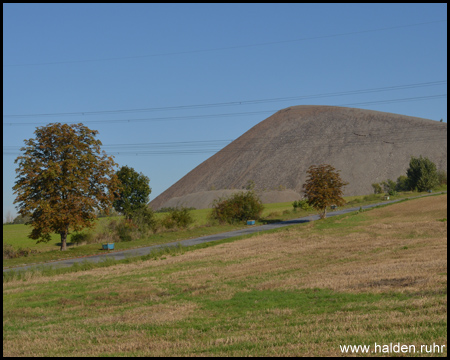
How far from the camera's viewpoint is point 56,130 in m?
34.8

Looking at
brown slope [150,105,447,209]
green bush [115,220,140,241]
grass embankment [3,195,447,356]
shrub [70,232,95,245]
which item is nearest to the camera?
grass embankment [3,195,447,356]

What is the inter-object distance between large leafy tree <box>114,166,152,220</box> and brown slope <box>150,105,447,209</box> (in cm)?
9419

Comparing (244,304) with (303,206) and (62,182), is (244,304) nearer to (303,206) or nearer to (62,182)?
(62,182)

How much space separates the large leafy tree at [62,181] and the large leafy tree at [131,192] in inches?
378

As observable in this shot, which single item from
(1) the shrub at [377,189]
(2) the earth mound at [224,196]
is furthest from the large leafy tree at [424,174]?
(2) the earth mound at [224,196]

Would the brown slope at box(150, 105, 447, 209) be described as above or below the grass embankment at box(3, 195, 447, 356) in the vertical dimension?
above

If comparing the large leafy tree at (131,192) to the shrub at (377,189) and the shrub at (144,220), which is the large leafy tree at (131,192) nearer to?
the shrub at (144,220)

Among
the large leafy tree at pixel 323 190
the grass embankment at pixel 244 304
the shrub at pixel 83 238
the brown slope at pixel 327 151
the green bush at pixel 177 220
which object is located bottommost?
the grass embankment at pixel 244 304

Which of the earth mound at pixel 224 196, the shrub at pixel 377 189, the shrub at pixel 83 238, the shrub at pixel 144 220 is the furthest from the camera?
the earth mound at pixel 224 196

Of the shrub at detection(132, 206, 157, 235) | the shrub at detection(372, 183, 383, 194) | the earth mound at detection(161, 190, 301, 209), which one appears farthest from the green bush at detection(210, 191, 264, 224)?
the shrub at detection(372, 183, 383, 194)

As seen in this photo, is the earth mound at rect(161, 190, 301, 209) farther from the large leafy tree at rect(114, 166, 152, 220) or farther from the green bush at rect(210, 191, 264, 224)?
the large leafy tree at rect(114, 166, 152, 220)

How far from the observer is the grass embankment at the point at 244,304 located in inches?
350

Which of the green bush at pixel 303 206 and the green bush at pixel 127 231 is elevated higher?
the green bush at pixel 303 206

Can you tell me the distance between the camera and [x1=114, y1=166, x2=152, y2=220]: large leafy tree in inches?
1801
